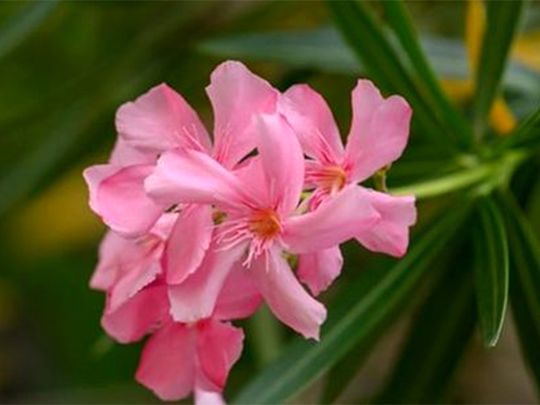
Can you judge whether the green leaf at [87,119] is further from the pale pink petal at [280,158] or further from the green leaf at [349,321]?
the pale pink petal at [280,158]

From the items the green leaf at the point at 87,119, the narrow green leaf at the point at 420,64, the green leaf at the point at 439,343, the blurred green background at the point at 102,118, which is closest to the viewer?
the narrow green leaf at the point at 420,64

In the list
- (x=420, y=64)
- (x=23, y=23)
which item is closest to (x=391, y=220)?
(x=420, y=64)

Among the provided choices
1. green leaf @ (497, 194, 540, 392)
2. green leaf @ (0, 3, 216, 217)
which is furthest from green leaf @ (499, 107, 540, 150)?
green leaf @ (0, 3, 216, 217)

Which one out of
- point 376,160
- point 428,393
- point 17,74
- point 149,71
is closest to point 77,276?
point 17,74

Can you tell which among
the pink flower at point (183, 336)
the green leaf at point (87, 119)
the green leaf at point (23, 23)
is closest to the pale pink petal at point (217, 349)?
the pink flower at point (183, 336)

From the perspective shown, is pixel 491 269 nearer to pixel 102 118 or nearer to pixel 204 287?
pixel 204 287

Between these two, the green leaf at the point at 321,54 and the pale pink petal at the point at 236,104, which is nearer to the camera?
the pale pink petal at the point at 236,104

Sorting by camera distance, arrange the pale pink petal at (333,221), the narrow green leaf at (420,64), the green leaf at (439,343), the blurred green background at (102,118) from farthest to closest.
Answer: the blurred green background at (102,118)
the green leaf at (439,343)
the narrow green leaf at (420,64)
the pale pink petal at (333,221)
